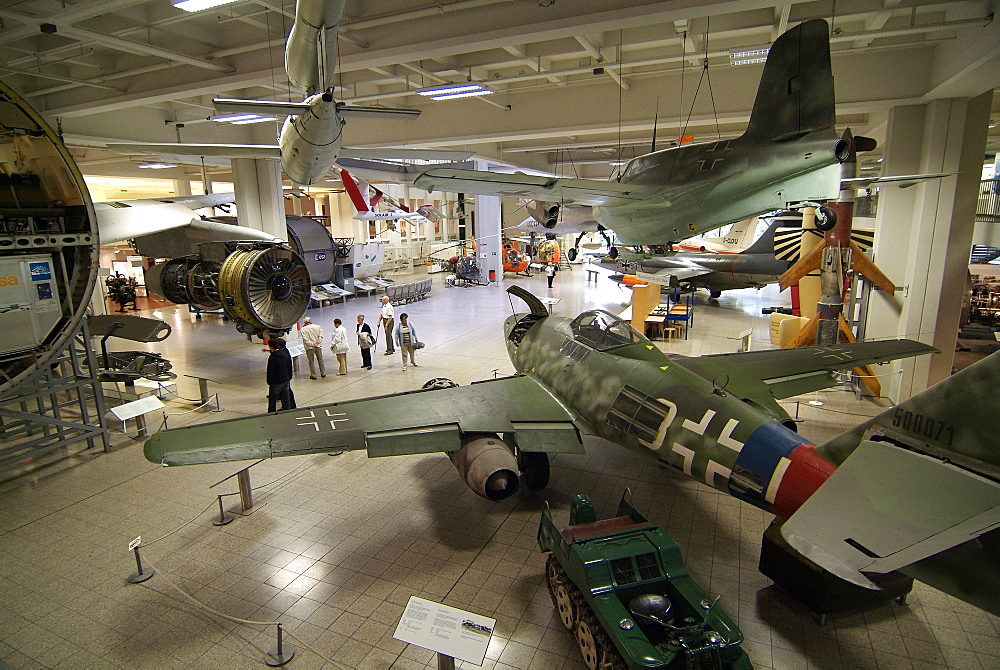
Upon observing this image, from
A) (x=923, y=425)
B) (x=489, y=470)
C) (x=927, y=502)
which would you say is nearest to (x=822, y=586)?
(x=923, y=425)

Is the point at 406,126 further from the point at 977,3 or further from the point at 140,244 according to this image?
the point at 977,3

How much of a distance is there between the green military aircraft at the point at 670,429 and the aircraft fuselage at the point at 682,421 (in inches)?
0.5

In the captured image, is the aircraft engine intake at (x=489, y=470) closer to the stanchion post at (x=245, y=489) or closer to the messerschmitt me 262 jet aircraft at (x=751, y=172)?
the stanchion post at (x=245, y=489)

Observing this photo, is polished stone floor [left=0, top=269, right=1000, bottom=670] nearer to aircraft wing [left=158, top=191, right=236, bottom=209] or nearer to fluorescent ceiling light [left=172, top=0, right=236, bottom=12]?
fluorescent ceiling light [left=172, top=0, right=236, bottom=12]

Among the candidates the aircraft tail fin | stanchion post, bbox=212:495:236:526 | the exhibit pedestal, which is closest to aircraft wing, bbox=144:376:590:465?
stanchion post, bbox=212:495:236:526

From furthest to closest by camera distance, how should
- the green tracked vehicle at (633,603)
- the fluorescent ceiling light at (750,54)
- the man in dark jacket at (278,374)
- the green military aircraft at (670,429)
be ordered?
the man in dark jacket at (278,374) < the fluorescent ceiling light at (750,54) < the green tracked vehicle at (633,603) < the green military aircraft at (670,429)

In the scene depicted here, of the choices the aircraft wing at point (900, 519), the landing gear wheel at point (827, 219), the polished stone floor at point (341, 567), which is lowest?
the polished stone floor at point (341, 567)

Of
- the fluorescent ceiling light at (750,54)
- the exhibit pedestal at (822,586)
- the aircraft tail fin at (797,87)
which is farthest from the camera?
the fluorescent ceiling light at (750,54)

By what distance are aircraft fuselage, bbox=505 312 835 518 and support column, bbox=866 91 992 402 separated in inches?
264

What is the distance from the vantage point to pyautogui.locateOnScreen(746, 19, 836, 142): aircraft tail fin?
222 inches

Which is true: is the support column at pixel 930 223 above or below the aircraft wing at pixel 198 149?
below

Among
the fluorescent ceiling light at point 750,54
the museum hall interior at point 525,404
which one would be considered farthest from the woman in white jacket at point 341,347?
the fluorescent ceiling light at point 750,54

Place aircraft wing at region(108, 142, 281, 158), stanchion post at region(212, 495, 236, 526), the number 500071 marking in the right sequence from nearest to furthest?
the number 500071 marking, stanchion post at region(212, 495, 236, 526), aircraft wing at region(108, 142, 281, 158)

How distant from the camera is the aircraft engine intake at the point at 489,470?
17.3 feet
